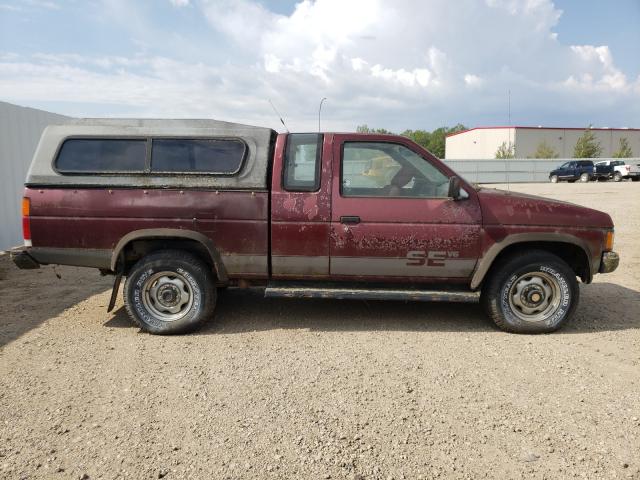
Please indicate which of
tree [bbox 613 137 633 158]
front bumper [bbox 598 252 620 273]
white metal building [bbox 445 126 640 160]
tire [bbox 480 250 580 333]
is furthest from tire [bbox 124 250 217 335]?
tree [bbox 613 137 633 158]

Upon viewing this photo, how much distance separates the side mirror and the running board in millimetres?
933

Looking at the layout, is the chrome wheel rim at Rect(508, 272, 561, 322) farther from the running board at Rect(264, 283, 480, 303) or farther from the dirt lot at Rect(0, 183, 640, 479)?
the running board at Rect(264, 283, 480, 303)

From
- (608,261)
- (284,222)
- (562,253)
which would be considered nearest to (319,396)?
(284,222)

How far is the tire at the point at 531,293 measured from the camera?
4.55 metres

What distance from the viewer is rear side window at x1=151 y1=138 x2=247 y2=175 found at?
4.53m

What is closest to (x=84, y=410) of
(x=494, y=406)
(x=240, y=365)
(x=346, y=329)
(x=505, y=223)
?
(x=240, y=365)

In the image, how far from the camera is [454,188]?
440cm

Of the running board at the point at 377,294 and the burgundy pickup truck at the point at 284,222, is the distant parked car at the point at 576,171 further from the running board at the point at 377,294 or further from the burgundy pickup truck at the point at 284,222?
the running board at the point at 377,294

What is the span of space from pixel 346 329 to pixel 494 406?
1.79 meters

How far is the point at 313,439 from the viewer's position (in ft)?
9.27

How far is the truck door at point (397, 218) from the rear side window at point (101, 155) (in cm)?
192

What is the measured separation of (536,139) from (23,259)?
2433 inches

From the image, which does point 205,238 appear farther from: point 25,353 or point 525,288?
point 525,288

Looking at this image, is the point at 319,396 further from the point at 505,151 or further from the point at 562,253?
the point at 505,151
